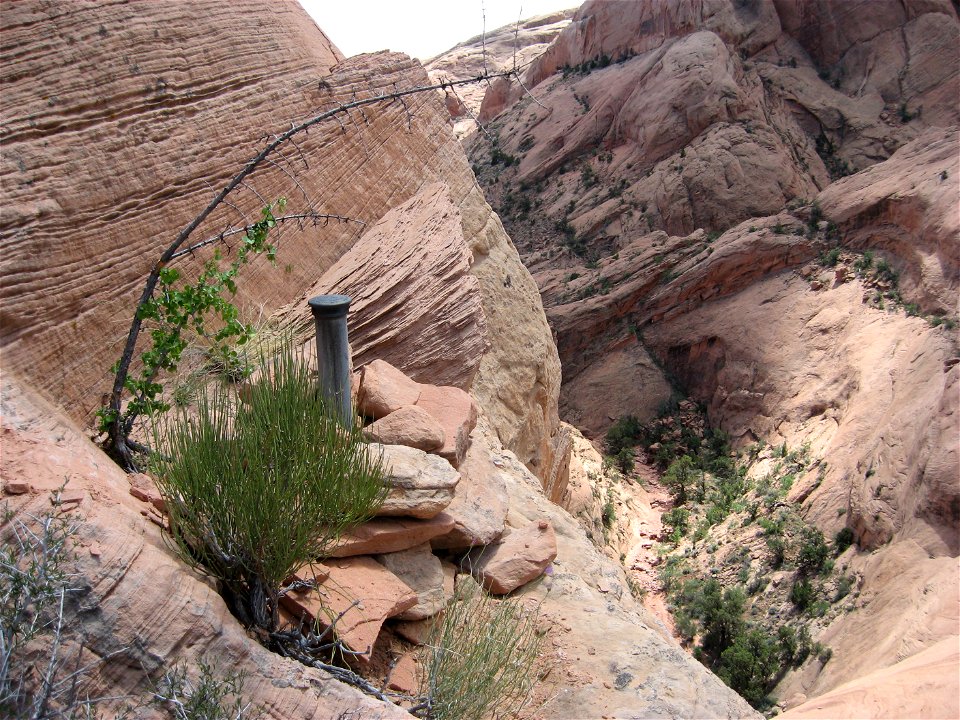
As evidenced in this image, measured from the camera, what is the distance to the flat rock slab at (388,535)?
410 cm

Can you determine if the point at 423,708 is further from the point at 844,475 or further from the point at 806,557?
the point at 844,475

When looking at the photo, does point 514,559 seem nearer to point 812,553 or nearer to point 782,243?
point 812,553

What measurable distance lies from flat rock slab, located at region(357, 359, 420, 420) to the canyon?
3.8 inches

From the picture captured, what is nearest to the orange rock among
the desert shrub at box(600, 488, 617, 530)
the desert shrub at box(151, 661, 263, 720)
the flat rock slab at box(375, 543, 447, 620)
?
the flat rock slab at box(375, 543, 447, 620)

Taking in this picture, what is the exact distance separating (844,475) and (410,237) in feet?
27.1

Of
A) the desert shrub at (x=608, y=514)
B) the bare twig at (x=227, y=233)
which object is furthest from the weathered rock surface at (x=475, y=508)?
the desert shrub at (x=608, y=514)

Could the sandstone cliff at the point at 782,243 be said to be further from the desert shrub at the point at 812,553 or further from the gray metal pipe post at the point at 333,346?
the gray metal pipe post at the point at 333,346

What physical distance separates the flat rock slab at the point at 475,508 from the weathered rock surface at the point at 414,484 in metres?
0.31

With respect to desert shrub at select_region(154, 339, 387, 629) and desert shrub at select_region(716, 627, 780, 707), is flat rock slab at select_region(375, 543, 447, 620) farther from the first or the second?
desert shrub at select_region(716, 627, 780, 707)

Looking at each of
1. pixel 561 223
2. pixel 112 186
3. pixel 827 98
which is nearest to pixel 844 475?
pixel 112 186

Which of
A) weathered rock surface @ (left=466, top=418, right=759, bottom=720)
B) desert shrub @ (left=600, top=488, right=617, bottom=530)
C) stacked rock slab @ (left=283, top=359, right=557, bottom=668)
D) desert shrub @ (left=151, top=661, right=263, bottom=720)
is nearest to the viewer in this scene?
desert shrub @ (left=151, top=661, right=263, bottom=720)

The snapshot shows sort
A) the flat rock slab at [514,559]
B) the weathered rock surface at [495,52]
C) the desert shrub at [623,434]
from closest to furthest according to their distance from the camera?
the flat rock slab at [514,559]
the desert shrub at [623,434]
the weathered rock surface at [495,52]

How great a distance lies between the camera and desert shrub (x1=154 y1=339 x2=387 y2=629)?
134 inches

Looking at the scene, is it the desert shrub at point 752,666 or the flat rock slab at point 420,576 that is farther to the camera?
the desert shrub at point 752,666
